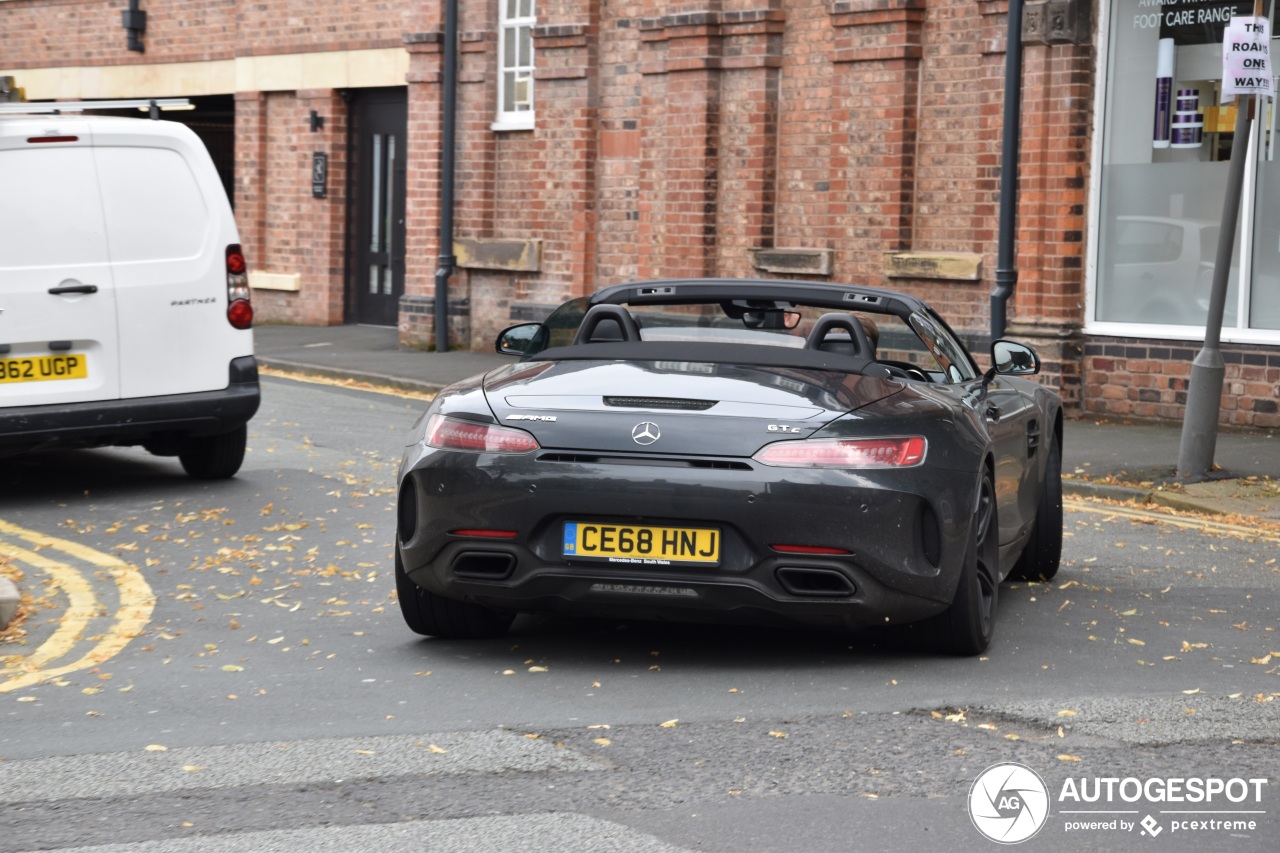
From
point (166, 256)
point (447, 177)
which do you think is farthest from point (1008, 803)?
point (447, 177)

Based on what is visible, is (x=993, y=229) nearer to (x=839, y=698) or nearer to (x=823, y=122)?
(x=823, y=122)

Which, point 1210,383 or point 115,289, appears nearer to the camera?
point 115,289

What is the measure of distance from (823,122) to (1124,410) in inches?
167

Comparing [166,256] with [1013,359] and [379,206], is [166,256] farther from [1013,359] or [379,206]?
[379,206]

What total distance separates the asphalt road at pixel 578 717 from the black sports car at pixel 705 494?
0.27m

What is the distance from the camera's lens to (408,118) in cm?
2258

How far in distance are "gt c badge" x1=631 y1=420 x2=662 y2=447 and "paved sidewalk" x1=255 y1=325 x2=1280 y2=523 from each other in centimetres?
Answer: 581

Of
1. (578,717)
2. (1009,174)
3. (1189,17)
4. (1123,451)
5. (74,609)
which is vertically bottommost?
(1123,451)

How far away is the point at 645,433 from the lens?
608 centimetres

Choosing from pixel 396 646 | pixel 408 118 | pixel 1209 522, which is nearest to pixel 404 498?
pixel 396 646

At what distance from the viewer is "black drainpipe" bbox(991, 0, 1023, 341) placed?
15.9 m

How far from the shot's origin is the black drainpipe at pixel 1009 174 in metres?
15.9

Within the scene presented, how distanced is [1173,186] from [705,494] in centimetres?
1074

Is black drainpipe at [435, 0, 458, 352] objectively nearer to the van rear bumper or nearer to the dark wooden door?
the dark wooden door
